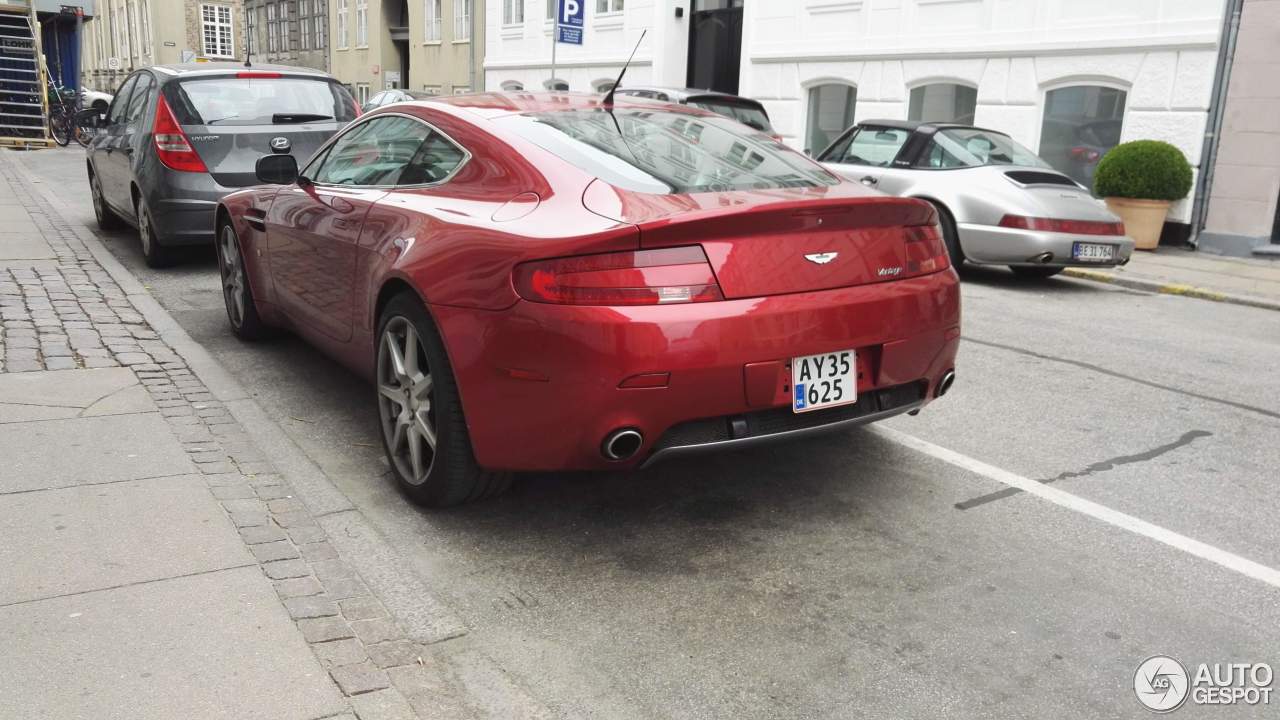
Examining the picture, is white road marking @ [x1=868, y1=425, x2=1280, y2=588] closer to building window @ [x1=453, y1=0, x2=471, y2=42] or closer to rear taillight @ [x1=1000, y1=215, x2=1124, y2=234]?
rear taillight @ [x1=1000, y1=215, x2=1124, y2=234]

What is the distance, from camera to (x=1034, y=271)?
11.2 metres

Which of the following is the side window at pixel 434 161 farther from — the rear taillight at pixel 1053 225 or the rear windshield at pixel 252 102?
the rear taillight at pixel 1053 225

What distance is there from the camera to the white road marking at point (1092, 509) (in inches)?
145

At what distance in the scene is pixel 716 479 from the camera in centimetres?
442

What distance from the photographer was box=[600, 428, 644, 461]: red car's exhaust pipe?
3389 mm

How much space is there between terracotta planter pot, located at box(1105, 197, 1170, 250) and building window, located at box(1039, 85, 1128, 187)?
5.46 ft

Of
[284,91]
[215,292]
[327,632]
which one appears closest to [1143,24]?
[284,91]

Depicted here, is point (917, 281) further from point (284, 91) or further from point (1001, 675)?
point (284, 91)

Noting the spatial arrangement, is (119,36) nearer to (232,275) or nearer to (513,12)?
(513,12)

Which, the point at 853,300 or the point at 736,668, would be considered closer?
the point at 736,668

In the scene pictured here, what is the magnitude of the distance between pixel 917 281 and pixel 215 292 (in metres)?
6.03

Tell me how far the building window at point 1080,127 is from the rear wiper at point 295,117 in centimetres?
1040

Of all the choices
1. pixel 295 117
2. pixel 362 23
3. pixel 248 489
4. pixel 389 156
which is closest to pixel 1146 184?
pixel 295 117

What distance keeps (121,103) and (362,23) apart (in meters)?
31.9
